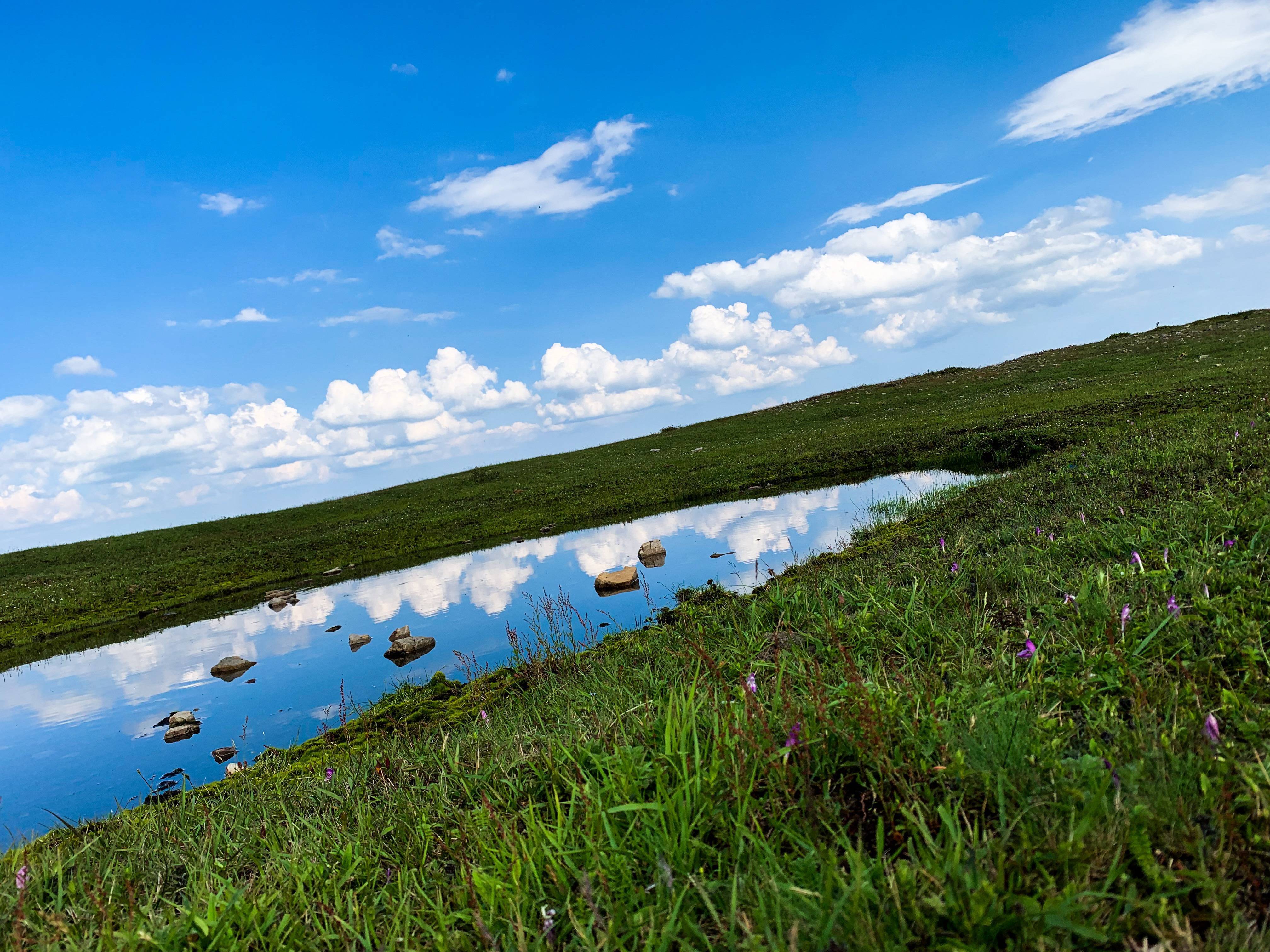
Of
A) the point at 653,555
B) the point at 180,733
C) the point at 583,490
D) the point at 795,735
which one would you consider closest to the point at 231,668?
the point at 180,733

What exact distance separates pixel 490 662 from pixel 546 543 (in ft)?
42.8

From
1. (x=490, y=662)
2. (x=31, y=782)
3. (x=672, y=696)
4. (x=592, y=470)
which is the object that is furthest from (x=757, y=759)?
(x=592, y=470)

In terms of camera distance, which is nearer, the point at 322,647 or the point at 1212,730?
the point at 1212,730

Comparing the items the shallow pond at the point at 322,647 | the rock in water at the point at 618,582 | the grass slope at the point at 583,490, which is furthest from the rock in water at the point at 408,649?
the grass slope at the point at 583,490

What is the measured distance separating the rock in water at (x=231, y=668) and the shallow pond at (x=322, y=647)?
16 centimetres

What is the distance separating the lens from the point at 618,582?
46.8 feet

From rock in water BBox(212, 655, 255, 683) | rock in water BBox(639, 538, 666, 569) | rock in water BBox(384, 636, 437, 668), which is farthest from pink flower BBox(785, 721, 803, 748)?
rock in water BBox(212, 655, 255, 683)

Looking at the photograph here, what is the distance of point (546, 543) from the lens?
23750 mm

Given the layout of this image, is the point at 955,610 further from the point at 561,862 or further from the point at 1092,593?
the point at 561,862

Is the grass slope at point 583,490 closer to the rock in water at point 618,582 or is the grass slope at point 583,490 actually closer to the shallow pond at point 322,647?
the shallow pond at point 322,647

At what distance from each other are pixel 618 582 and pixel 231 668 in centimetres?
873

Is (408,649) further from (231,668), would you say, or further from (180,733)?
(231,668)

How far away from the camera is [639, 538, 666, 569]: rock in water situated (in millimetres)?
16078

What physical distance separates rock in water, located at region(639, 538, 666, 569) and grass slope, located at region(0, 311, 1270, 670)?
9.59 meters
